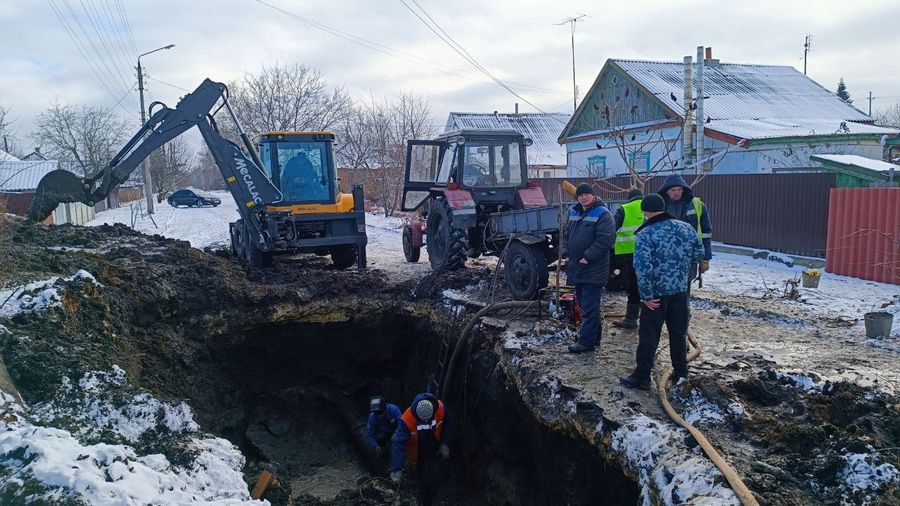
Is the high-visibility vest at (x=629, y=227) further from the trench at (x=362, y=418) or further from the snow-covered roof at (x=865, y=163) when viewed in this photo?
the snow-covered roof at (x=865, y=163)

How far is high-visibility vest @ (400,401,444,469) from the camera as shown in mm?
6543

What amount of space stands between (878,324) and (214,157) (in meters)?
8.93

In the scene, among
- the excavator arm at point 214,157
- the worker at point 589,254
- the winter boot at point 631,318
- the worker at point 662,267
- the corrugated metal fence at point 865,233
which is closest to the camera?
the worker at point 662,267

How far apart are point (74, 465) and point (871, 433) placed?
4.56 meters

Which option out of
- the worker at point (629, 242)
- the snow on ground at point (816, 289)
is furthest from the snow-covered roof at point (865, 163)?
the worker at point (629, 242)

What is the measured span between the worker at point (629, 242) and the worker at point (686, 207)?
0.42 metres

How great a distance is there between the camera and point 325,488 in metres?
7.28

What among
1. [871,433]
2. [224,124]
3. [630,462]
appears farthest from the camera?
[224,124]

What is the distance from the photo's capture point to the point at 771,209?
12445mm

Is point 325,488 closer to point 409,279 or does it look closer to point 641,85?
point 409,279

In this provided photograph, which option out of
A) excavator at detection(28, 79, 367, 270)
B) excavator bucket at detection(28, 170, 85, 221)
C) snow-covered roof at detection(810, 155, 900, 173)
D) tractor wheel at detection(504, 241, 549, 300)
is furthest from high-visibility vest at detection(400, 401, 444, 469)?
snow-covered roof at detection(810, 155, 900, 173)

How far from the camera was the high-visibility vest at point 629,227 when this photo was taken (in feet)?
20.7

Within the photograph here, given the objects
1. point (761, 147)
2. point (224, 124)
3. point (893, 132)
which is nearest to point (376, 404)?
point (761, 147)

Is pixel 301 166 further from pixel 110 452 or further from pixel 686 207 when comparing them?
pixel 110 452
